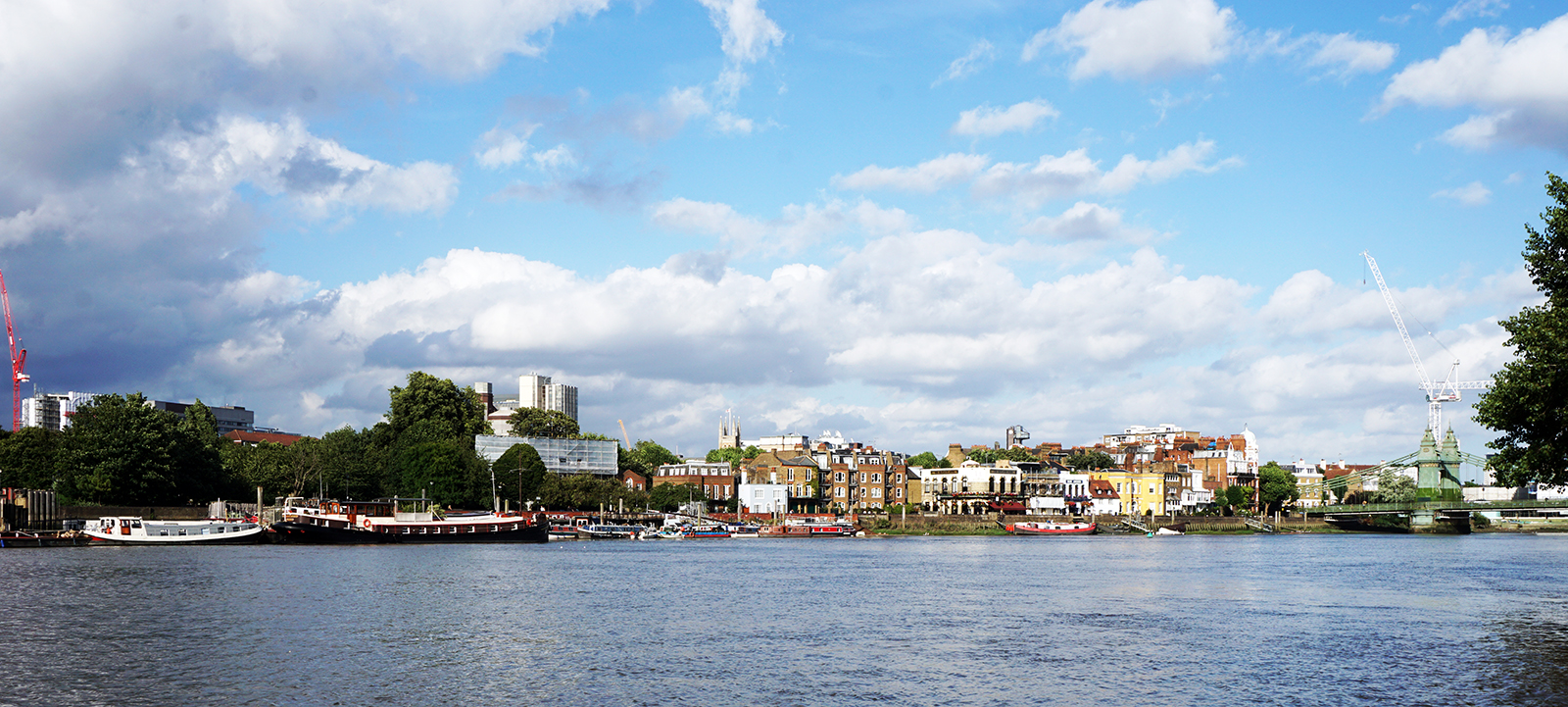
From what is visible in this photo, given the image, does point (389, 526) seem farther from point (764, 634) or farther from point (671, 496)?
point (764, 634)

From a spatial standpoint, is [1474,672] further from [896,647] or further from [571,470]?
[571,470]

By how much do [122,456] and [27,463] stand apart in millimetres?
22356

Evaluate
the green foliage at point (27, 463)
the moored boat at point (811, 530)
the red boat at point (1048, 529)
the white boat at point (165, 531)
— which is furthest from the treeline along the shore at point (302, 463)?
the red boat at point (1048, 529)

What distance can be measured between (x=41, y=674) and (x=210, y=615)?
48.8ft

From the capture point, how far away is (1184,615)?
5366 cm

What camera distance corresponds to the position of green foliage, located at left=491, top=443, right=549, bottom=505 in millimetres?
156375

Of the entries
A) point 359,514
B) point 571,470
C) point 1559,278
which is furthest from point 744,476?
point 1559,278

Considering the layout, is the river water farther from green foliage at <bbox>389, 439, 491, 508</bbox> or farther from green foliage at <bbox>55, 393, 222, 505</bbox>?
green foliage at <bbox>389, 439, 491, 508</bbox>

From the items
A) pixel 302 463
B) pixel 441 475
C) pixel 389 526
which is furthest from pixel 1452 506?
pixel 302 463

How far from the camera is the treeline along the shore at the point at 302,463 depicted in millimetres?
114812

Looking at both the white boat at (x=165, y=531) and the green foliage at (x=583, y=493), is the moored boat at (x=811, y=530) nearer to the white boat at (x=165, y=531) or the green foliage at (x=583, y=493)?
the green foliage at (x=583, y=493)

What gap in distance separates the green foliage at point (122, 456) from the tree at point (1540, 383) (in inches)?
4336

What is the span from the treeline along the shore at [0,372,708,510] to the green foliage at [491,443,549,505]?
0.13m

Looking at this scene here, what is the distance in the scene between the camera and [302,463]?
140 m
